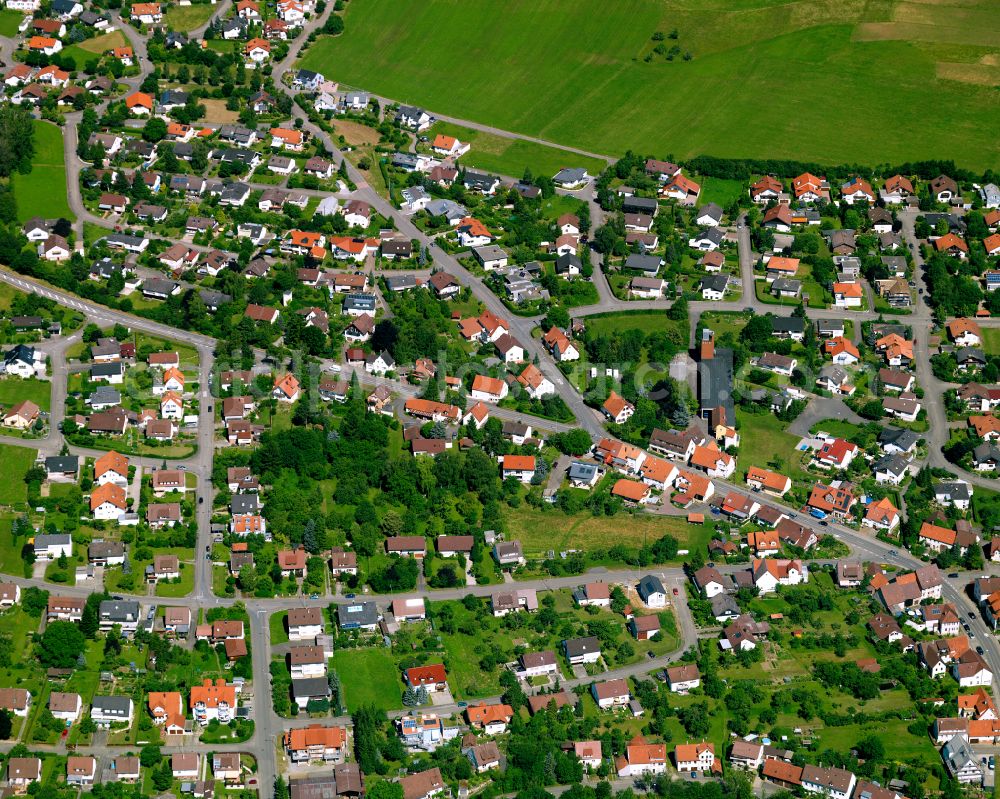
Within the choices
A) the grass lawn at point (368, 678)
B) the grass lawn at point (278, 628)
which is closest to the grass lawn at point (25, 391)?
the grass lawn at point (278, 628)

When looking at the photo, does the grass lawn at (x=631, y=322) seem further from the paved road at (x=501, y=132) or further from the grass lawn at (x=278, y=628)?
the grass lawn at (x=278, y=628)

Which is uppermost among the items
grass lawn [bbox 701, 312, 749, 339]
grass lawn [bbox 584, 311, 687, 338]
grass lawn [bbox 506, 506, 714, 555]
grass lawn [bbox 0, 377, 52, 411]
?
grass lawn [bbox 701, 312, 749, 339]

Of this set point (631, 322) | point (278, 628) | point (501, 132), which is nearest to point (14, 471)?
point (278, 628)

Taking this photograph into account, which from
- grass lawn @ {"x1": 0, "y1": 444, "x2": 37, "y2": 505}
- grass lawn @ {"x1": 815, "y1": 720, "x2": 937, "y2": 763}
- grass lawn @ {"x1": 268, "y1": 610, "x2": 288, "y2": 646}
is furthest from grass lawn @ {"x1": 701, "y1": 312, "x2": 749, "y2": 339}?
grass lawn @ {"x1": 0, "y1": 444, "x2": 37, "y2": 505}

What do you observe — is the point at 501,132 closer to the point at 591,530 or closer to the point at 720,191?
the point at 720,191

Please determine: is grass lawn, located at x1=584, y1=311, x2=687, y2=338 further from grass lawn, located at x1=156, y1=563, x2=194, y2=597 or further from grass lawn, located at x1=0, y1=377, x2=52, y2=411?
grass lawn, located at x1=0, y1=377, x2=52, y2=411
